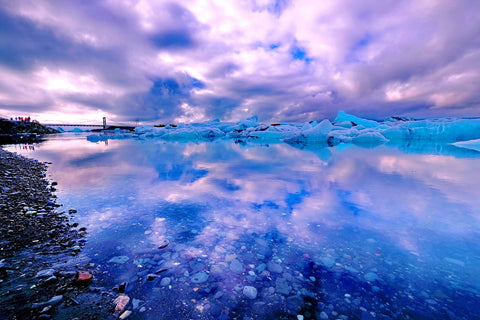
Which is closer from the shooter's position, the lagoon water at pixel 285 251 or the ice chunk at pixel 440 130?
the lagoon water at pixel 285 251

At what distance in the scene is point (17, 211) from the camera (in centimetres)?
307

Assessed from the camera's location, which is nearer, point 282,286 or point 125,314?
point 125,314

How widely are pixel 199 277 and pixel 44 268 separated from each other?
1.47m

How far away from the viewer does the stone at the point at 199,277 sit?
1850 mm

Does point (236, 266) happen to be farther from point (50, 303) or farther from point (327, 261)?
point (50, 303)

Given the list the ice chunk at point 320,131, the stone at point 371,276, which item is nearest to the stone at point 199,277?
the stone at point 371,276

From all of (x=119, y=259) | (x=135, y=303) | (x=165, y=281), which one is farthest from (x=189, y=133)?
(x=135, y=303)

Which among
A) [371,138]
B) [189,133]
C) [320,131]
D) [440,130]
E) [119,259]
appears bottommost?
[119,259]

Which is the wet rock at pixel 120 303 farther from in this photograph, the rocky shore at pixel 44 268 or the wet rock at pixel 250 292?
the wet rock at pixel 250 292

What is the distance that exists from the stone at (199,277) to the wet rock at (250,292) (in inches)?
15.4

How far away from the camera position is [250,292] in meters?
1.71

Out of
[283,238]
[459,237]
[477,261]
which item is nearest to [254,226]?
[283,238]

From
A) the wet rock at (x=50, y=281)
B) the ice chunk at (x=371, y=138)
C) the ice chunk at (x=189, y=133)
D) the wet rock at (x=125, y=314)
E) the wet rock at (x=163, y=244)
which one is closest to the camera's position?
the wet rock at (x=125, y=314)

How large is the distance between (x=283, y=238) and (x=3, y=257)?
9.71 feet
